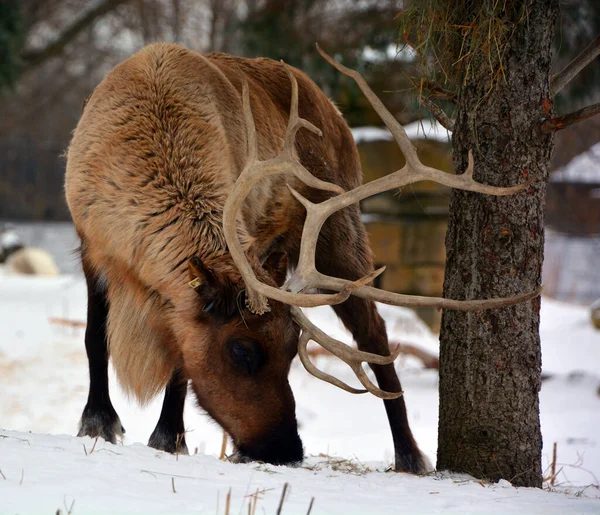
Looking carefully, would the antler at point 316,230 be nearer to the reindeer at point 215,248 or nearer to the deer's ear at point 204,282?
the reindeer at point 215,248

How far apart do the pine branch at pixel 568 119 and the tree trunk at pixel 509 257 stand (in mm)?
44

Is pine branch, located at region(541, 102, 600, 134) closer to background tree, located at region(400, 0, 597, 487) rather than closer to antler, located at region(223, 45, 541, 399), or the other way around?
background tree, located at region(400, 0, 597, 487)

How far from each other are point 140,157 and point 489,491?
6.78 feet

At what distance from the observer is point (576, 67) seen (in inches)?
136

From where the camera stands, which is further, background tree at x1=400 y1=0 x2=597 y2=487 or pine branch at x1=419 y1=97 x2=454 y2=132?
pine branch at x1=419 y1=97 x2=454 y2=132

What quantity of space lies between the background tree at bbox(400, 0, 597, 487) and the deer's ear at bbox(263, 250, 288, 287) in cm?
79

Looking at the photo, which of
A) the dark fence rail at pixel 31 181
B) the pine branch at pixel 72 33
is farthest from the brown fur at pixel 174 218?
the dark fence rail at pixel 31 181

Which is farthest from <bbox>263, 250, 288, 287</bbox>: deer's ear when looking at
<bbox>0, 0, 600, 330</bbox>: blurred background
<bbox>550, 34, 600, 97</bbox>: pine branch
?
<bbox>0, 0, 600, 330</bbox>: blurred background

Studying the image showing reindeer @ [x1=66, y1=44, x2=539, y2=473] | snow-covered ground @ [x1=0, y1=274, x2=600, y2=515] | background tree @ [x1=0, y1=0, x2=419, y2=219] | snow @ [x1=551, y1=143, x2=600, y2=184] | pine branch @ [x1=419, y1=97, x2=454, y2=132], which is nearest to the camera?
snow-covered ground @ [x1=0, y1=274, x2=600, y2=515]

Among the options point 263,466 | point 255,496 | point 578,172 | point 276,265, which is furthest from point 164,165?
point 578,172

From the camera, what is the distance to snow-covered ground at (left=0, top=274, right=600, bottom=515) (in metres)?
2.42

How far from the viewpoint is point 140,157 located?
373 centimetres

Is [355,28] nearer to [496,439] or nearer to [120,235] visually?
[120,235]

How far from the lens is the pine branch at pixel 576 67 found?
341cm
